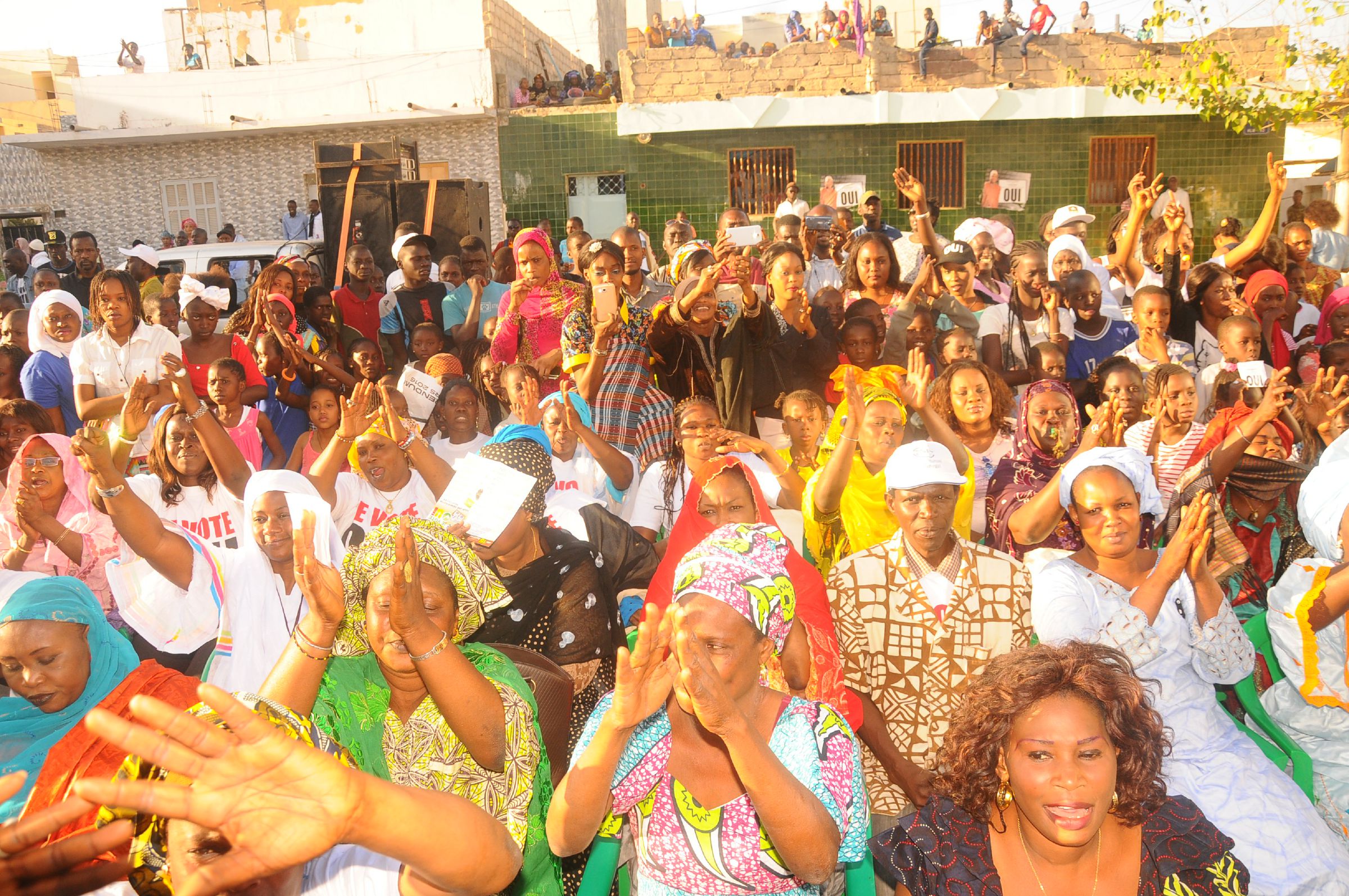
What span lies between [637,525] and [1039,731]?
2.38 m

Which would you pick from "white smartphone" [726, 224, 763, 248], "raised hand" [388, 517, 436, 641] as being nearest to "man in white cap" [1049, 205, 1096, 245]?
"white smartphone" [726, 224, 763, 248]

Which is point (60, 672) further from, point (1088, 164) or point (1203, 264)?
point (1088, 164)

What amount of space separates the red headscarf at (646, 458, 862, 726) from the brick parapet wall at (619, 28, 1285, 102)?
13810 mm

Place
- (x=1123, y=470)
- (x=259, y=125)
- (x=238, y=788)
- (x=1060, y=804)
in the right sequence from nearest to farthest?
(x=238, y=788) → (x=1060, y=804) → (x=1123, y=470) → (x=259, y=125)

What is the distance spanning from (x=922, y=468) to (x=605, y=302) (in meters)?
2.26

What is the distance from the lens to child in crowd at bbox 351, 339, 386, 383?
587 cm

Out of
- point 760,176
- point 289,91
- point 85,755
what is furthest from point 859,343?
point 289,91

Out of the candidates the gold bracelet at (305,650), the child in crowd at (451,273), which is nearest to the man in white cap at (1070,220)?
the child in crowd at (451,273)

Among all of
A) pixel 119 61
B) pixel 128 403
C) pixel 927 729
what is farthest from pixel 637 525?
pixel 119 61

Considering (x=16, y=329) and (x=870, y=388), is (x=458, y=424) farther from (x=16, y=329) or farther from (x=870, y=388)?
(x=16, y=329)

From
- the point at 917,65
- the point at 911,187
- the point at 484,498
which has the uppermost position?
the point at 917,65

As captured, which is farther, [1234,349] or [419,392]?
[419,392]

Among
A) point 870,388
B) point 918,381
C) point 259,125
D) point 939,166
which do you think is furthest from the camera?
point 259,125

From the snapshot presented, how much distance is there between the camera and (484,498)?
134 inches
